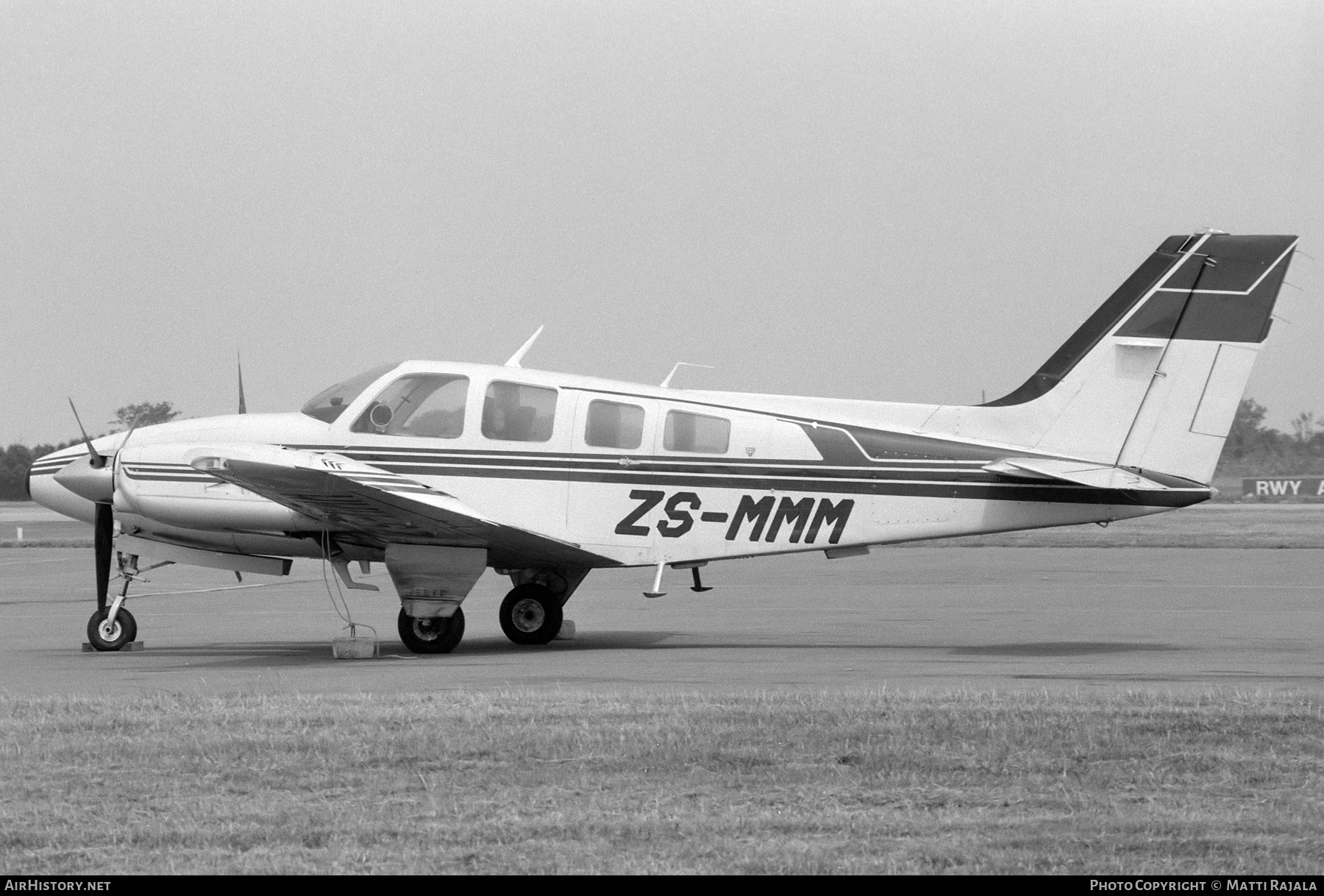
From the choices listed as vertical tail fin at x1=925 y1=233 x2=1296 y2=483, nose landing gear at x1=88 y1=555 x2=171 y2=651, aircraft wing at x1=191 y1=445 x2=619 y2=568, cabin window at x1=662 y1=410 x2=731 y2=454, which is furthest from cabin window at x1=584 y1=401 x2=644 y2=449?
nose landing gear at x1=88 y1=555 x2=171 y2=651

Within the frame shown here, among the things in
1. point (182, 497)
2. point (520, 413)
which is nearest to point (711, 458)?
point (520, 413)

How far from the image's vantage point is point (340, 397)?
557 inches

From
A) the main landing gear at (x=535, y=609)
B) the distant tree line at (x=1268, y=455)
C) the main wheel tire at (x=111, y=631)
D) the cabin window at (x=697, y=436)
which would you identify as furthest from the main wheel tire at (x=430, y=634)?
the distant tree line at (x=1268, y=455)

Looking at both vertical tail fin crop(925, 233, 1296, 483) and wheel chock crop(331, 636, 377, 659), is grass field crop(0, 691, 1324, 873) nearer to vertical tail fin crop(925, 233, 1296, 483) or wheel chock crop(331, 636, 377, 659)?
wheel chock crop(331, 636, 377, 659)

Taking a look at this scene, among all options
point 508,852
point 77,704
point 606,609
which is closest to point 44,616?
point 606,609

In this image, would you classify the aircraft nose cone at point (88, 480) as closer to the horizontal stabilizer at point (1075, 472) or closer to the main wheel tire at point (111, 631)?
the main wheel tire at point (111, 631)

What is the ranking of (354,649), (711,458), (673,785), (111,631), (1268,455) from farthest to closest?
(1268,455) → (111,631) → (711,458) → (354,649) → (673,785)

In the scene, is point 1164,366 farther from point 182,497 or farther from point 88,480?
point 88,480

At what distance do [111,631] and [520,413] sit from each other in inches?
174

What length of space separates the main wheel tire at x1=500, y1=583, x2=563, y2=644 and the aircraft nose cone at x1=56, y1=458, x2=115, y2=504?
3.93m

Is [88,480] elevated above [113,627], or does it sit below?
above

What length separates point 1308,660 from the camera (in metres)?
11.7
